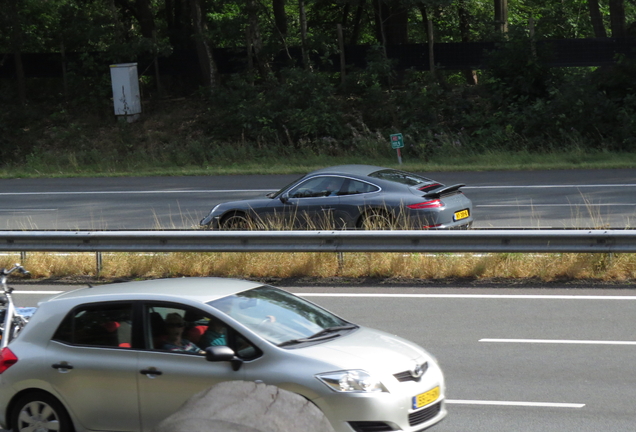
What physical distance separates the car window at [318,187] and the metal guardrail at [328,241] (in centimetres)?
207

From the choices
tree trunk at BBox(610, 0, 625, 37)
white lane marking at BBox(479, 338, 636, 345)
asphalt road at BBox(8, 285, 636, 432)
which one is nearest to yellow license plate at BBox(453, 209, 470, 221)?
asphalt road at BBox(8, 285, 636, 432)

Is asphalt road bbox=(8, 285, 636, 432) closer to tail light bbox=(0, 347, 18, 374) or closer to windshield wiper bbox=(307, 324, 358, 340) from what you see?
windshield wiper bbox=(307, 324, 358, 340)

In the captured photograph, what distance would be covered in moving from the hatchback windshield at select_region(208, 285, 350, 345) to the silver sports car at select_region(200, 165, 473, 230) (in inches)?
258

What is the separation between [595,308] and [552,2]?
120ft

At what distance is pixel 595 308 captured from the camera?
9.72 m

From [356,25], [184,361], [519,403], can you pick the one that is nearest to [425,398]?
[519,403]

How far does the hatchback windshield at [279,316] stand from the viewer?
581 centimetres

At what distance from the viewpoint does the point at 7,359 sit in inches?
239

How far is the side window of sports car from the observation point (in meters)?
5.96

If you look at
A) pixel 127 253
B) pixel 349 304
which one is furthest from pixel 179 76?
pixel 349 304

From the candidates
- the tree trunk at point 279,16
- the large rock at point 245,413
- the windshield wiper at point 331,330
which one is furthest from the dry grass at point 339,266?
the tree trunk at point 279,16

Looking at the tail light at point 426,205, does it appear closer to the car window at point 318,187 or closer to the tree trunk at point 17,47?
the car window at point 318,187

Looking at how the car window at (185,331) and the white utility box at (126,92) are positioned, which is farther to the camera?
the white utility box at (126,92)

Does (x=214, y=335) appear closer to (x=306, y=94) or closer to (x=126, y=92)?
(x=306, y=94)
